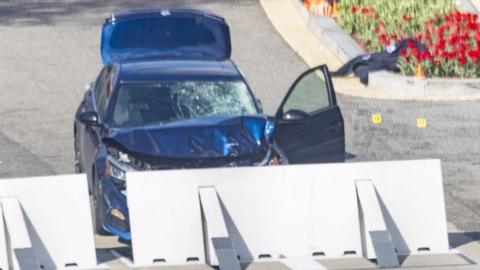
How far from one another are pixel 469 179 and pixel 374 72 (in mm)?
5716

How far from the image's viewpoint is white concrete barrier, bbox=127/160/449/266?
1332 centimetres

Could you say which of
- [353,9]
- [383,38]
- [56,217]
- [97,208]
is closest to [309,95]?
[97,208]

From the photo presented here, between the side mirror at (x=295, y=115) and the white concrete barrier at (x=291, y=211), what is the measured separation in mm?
1690

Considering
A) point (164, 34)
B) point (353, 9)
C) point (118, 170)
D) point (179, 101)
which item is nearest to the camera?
point (118, 170)

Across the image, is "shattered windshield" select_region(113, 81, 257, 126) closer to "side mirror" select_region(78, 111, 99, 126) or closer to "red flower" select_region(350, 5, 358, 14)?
"side mirror" select_region(78, 111, 99, 126)

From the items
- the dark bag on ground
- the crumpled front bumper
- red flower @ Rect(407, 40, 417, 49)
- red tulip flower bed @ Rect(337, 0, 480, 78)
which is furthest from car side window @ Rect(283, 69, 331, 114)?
red flower @ Rect(407, 40, 417, 49)

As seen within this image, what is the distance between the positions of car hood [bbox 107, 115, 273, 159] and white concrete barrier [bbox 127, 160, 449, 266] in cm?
92

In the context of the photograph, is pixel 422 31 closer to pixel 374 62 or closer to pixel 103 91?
pixel 374 62

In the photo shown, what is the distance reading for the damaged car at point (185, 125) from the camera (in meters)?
14.2

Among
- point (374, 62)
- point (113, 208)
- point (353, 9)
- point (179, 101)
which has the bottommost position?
point (374, 62)

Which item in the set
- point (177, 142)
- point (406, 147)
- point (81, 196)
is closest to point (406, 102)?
point (406, 147)

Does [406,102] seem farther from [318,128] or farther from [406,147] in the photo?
[318,128]

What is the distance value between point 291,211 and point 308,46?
12422mm

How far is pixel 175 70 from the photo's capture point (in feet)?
52.2
